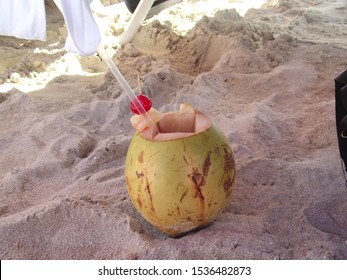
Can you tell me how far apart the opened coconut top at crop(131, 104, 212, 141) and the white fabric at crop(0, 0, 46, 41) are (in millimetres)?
451

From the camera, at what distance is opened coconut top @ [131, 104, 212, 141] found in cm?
105

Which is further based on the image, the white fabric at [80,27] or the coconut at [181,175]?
the white fabric at [80,27]

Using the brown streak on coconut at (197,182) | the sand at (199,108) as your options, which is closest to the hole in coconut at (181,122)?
the brown streak on coconut at (197,182)

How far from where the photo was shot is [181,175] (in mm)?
1007

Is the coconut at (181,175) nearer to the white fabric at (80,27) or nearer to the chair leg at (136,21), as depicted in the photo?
the white fabric at (80,27)

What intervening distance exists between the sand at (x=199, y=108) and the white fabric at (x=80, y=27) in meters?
0.39

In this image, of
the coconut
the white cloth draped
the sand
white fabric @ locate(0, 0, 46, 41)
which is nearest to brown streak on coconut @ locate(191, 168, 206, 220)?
the coconut

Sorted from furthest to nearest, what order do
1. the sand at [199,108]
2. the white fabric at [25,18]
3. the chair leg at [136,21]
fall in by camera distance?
the chair leg at [136,21] → the white fabric at [25,18] → the sand at [199,108]

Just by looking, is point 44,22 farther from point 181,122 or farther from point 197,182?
point 197,182

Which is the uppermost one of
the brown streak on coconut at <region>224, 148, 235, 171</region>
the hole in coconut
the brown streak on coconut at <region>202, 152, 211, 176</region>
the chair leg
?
the hole in coconut

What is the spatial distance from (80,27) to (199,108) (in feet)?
2.53

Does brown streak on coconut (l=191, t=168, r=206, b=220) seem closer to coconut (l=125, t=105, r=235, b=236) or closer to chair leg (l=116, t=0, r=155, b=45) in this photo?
coconut (l=125, t=105, r=235, b=236)

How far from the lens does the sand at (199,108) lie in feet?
3.65

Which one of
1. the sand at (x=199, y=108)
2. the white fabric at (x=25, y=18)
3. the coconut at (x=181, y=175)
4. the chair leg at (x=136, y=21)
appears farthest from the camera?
the chair leg at (x=136, y=21)
